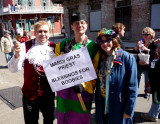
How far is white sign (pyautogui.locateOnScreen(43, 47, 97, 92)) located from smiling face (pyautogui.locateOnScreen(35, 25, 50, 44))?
14.1 inches

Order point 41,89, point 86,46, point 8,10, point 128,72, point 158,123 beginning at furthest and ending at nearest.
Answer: point 8,10 → point 158,123 → point 41,89 → point 86,46 → point 128,72

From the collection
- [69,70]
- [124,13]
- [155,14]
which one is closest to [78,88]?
[69,70]

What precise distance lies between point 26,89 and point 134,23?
413 inches

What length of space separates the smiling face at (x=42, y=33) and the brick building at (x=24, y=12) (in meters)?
24.0

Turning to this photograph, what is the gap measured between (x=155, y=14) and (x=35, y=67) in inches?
398

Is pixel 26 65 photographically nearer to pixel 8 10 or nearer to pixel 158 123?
pixel 158 123

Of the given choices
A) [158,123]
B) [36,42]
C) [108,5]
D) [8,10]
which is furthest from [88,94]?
[8,10]

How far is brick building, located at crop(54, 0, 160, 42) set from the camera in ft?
34.4

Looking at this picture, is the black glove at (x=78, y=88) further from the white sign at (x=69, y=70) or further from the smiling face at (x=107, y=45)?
the smiling face at (x=107, y=45)

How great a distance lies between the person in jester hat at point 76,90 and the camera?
7.14 feet

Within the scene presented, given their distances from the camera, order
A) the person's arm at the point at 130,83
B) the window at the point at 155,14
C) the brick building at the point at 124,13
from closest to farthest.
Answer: the person's arm at the point at 130,83 → the window at the point at 155,14 → the brick building at the point at 124,13

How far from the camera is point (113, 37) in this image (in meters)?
2.08

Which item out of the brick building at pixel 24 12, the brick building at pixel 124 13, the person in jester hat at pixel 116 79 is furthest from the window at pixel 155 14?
the brick building at pixel 24 12

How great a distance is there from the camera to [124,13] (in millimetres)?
12148
